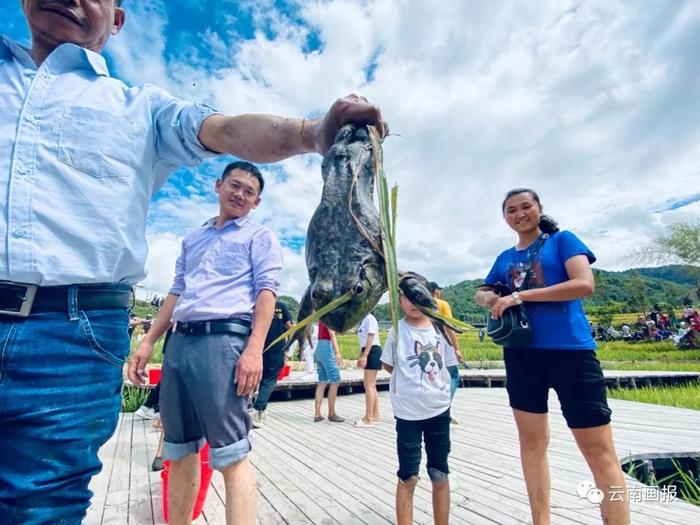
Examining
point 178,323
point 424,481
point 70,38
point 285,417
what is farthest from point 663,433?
point 70,38

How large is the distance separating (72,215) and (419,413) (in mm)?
3038

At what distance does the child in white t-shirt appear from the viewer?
130 inches

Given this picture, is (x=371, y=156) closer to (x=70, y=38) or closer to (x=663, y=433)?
(x=70, y=38)

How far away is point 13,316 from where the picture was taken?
151 centimetres

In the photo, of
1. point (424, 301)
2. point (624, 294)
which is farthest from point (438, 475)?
point (624, 294)

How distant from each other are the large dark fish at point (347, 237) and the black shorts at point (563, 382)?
8.37ft

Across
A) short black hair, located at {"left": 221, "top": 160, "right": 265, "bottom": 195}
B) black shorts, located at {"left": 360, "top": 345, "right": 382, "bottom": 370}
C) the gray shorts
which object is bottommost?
the gray shorts

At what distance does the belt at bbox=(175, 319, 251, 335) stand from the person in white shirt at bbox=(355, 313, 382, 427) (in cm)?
383

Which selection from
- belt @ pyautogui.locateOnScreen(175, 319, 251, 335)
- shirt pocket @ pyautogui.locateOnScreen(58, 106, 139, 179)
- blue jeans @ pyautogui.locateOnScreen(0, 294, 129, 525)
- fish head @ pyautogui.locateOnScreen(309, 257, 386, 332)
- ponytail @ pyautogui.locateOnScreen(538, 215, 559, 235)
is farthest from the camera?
ponytail @ pyautogui.locateOnScreen(538, 215, 559, 235)

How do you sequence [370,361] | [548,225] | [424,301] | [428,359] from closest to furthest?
[424,301], [548,225], [428,359], [370,361]

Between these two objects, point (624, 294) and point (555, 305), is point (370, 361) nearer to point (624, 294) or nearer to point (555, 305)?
point (555, 305)

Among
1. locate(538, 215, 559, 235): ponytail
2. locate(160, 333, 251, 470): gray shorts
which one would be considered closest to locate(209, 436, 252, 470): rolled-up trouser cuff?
locate(160, 333, 251, 470): gray shorts

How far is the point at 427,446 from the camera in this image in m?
3.51

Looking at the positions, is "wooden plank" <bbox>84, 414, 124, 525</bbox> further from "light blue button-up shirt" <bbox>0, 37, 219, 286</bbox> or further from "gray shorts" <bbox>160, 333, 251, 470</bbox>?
"light blue button-up shirt" <bbox>0, 37, 219, 286</bbox>
